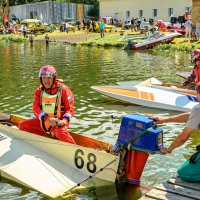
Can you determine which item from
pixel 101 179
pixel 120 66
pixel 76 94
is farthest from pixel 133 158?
pixel 120 66

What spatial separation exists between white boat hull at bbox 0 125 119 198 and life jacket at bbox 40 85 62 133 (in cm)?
28

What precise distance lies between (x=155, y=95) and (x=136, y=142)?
710 centimetres

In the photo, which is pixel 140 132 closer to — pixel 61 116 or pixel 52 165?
pixel 52 165

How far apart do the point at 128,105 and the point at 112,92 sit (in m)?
0.70

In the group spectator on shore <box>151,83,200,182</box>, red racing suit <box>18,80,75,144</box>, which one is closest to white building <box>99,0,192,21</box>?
red racing suit <box>18,80,75,144</box>

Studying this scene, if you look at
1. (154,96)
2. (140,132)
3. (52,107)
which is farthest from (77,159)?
(154,96)

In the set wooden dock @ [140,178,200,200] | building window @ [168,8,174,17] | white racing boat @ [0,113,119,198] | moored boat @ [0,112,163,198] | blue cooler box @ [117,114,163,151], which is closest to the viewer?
wooden dock @ [140,178,200,200]

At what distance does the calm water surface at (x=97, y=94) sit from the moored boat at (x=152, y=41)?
2.08 meters

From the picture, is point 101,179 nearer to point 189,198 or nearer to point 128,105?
point 189,198

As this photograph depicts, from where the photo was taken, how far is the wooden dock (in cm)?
621

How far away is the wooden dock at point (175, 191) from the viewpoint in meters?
6.21

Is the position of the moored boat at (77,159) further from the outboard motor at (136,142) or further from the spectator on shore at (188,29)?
the spectator on shore at (188,29)

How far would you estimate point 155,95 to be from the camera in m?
14.0

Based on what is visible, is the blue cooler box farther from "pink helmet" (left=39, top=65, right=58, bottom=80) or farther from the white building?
the white building
